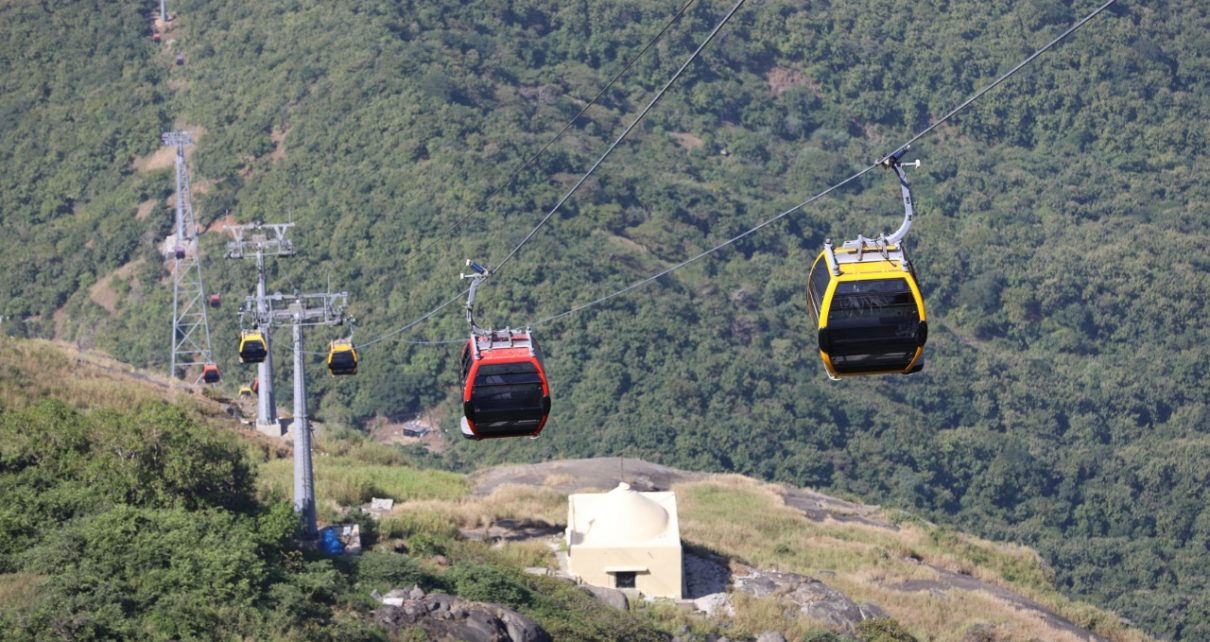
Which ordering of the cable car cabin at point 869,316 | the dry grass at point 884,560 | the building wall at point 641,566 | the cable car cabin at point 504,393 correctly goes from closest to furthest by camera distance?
the cable car cabin at point 869,316, the cable car cabin at point 504,393, the building wall at point 641,566, the dry grass at point 884,560

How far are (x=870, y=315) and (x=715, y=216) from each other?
270ft

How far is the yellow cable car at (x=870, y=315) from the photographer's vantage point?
22672 millimetres

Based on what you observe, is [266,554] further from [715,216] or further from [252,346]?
[715,216]

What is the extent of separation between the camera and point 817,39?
13488 cm

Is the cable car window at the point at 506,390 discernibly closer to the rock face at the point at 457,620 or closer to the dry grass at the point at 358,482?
the rock face at the point at 457,620

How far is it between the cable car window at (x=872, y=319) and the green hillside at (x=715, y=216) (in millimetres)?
53849

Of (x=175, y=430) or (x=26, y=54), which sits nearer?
(x=175, y=430)

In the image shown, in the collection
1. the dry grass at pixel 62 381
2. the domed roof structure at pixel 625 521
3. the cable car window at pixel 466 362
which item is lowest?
the domed roof structure at pixel 625 521

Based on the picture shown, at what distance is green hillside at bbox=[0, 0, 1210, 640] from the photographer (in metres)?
84.9

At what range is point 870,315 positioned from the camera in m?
22.7

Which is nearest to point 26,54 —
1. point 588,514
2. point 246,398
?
point 246,398

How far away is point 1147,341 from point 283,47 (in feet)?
162

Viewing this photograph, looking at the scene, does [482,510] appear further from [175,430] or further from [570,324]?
[570,324]

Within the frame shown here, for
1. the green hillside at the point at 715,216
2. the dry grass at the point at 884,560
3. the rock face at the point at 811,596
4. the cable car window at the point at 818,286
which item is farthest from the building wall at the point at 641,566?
the green hillside at the point at 715,216
